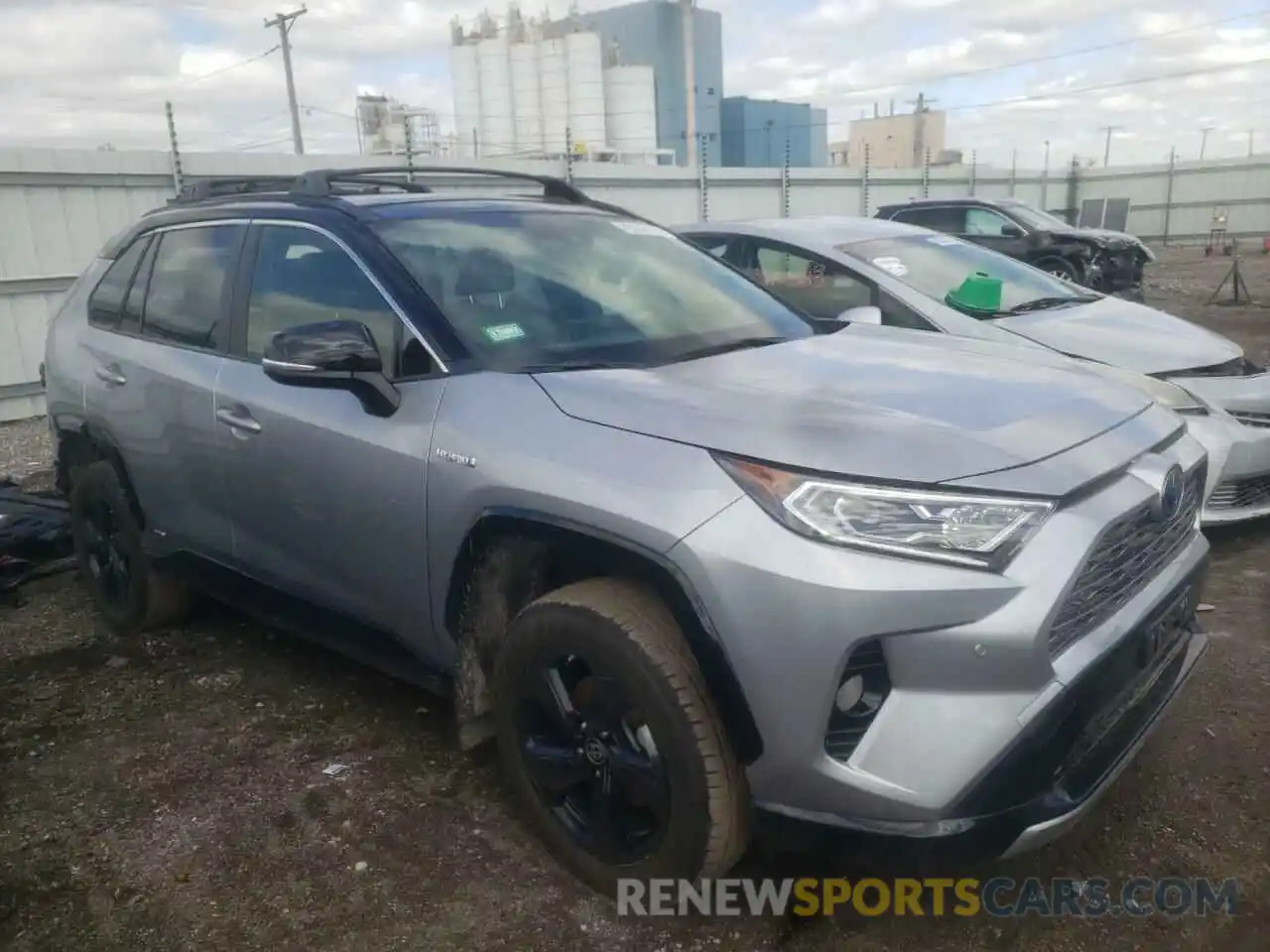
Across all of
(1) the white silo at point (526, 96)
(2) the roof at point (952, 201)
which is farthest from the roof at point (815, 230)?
(1) the white silo at point (526, 96)

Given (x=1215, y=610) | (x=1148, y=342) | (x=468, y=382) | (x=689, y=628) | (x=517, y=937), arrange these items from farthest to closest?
(x=1148, y=342)
(x=1215, y=610)
(x=468, y=382)
(x=517, y=937)
(x=689, y=628)

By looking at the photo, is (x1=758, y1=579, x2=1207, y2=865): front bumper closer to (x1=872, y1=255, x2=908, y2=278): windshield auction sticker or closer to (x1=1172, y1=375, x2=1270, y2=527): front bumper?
(x1=1172, y1=375, x2=1270, y2=527): front bumper

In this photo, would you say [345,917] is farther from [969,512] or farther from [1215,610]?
[1215,610]

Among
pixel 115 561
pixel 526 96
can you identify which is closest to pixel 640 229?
pixel 115 561

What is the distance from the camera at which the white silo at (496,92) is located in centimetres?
3706

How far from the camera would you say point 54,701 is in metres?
3.84

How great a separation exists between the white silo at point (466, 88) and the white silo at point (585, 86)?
4274mm

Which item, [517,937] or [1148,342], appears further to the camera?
[1148,342]

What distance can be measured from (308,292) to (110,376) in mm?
1295

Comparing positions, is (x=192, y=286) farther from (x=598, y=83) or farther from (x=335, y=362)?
(x=598, y=83)

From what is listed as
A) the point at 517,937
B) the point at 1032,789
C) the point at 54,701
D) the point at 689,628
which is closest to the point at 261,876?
the point at 517,937

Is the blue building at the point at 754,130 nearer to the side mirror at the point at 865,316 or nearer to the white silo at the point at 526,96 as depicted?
the white silo at the point at 526,96

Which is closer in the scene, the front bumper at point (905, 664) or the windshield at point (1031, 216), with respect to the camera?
the front bumper at point (905, 664)

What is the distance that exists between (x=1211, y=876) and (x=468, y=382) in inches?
87.6
